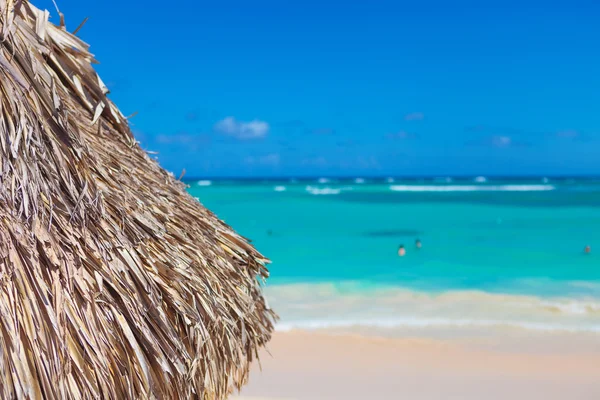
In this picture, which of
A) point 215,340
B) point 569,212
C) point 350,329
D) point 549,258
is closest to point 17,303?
point 215,340

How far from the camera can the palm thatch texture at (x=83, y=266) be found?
5.12ft

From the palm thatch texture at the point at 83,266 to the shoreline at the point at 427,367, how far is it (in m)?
2.40

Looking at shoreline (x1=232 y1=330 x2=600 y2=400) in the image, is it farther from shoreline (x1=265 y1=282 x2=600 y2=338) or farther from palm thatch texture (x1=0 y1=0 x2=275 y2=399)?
palm thatch texture (x1=0 y1=0 x2=275 y2=399)

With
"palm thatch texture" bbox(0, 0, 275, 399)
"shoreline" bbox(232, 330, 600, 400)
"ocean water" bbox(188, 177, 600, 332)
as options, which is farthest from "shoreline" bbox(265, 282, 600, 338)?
"palm thatch texture" bbox(0, 0, 275, 399)

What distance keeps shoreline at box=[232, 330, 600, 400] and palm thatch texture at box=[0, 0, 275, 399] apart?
7.88 ft

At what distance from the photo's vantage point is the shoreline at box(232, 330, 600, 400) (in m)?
4.52

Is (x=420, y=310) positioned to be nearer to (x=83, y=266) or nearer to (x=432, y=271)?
(x=432, y=271)

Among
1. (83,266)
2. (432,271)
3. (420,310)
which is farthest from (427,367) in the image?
(432,271)

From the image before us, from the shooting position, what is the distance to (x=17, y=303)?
60.9 inches

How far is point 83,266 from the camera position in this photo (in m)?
1.69

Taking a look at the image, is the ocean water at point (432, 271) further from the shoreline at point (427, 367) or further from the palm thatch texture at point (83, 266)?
the palm thatch texture at point (83, 266)

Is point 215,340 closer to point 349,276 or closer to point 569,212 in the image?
point 349,276

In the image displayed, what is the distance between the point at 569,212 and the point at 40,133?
24082 mm

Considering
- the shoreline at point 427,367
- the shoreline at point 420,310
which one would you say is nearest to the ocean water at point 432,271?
the shoreline at point 420,310
